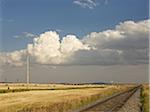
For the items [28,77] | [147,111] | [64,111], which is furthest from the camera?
[28,77]

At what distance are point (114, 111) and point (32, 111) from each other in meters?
7.13

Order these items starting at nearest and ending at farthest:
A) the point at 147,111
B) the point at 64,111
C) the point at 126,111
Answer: the point at 147,111, the point at 64,111, the point at 126,111

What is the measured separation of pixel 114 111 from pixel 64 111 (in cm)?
442

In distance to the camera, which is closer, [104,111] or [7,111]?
[7,111]

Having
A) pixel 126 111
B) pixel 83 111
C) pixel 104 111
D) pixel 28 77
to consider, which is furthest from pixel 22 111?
pixel 28 77

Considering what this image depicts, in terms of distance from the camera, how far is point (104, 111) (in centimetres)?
2889

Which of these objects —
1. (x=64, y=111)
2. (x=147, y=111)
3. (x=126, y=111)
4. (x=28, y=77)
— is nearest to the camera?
(x=147, y=111)

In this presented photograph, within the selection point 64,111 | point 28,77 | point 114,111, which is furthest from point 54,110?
point 28,77

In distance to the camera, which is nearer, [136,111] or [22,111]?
[22,111]

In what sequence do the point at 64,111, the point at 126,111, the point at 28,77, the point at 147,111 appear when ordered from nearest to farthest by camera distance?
the point at 147,111, the point at 64,111, the point at 126,111, the point at 28,77

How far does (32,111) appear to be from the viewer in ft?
84.7

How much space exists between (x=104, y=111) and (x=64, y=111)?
364cm

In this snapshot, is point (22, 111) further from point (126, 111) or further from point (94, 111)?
point (126, 111)

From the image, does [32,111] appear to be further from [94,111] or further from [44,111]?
[94,111]
